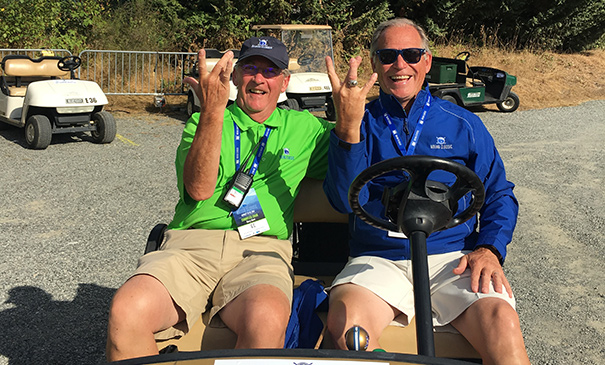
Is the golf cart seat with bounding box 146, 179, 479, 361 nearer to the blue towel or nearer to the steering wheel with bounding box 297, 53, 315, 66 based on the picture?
the blue towel

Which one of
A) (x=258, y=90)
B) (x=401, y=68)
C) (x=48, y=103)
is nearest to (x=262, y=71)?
(x=258, y=90)

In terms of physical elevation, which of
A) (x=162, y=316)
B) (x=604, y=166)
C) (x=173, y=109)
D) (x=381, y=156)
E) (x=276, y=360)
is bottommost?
(x=173, y=109)

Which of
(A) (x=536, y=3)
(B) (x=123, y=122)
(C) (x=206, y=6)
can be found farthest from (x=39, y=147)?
(A) (x=536, y=3)

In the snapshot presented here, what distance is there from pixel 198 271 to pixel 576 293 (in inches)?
111

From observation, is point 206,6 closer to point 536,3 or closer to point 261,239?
point 536,3

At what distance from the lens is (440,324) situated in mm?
2291

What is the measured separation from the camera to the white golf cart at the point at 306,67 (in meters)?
9.88

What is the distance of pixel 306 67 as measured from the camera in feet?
34.1

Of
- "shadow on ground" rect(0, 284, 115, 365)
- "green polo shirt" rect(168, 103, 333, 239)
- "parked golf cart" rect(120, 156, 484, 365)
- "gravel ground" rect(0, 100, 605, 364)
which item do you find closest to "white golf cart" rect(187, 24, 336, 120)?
"gravel ground" rect(0, 100, 605, 364)

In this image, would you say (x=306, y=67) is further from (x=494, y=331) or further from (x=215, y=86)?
(x=494, y=331)

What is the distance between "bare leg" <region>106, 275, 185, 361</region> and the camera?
6.79 feet

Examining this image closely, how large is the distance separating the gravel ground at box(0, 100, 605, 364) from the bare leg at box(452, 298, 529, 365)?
1.36m

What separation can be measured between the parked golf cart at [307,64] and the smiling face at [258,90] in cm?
696

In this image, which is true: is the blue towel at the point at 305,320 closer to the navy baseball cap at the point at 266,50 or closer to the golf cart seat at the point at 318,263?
the golf cart seat at the point at 318,263
